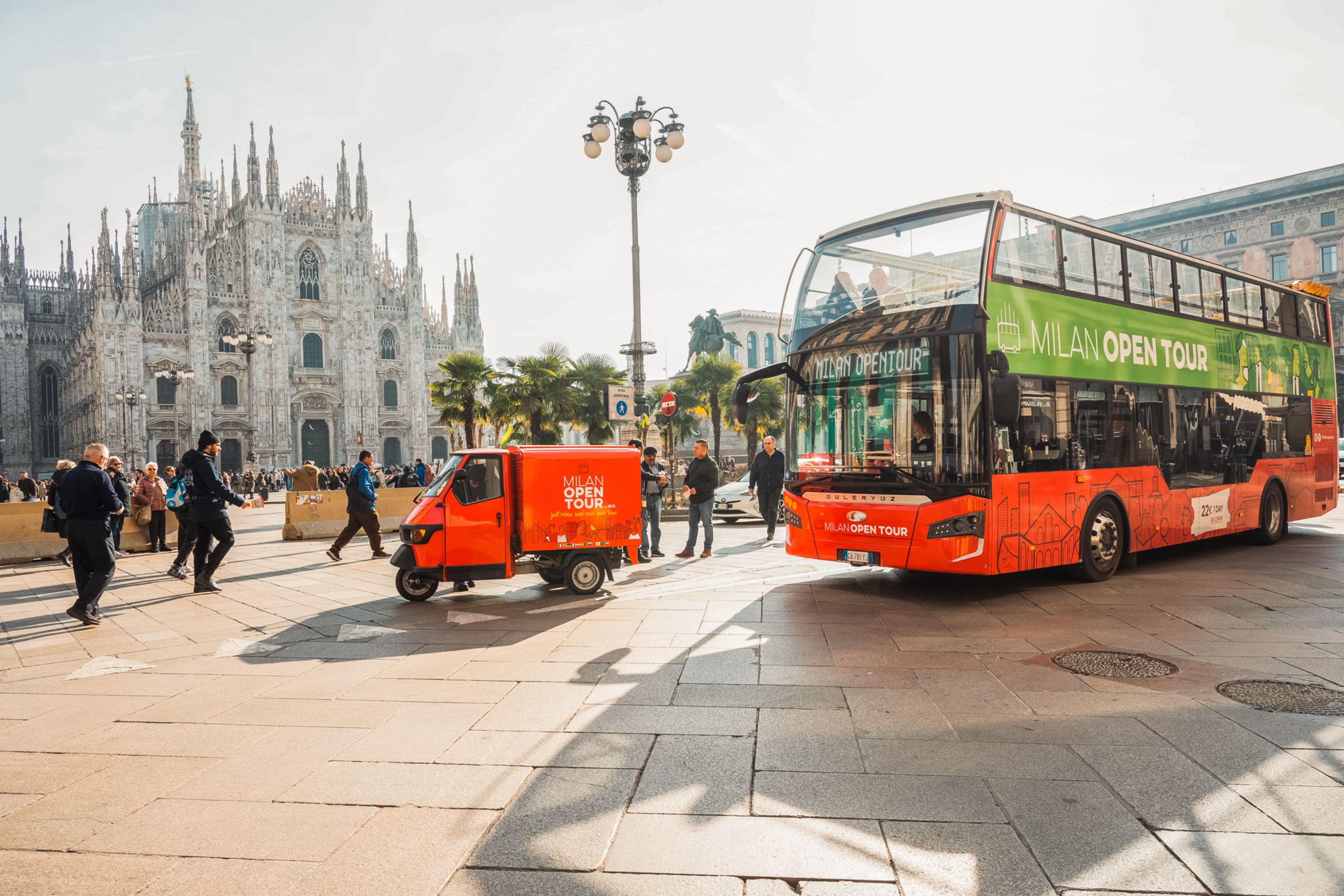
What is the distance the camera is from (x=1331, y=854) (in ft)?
Answer: 9.43

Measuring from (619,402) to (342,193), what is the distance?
174 ft

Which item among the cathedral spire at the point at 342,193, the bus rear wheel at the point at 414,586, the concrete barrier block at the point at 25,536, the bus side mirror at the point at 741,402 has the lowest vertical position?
the bus rear wheel at the point at 414,586

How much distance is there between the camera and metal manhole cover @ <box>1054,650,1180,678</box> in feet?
17.3

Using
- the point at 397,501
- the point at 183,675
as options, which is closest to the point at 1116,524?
the point at 183,675

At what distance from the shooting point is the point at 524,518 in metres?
8.22

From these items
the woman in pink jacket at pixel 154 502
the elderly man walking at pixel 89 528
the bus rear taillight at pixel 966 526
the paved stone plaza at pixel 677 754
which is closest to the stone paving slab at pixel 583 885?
the paved stone plaza at pixel 677 754

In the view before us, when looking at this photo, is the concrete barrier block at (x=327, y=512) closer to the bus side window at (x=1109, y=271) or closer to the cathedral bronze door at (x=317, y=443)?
the bus side window at (x=1109, y=271)

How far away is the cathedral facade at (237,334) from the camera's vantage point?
50969 mm

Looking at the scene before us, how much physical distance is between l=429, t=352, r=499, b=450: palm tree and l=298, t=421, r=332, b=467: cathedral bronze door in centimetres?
2852

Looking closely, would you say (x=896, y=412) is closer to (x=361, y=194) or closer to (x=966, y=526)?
(x=966, y=526)

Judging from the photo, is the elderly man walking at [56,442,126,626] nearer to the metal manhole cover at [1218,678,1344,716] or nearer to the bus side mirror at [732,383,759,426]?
the bus side mirror at [732,383,759,426]

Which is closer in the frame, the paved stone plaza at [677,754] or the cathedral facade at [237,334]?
the paved stone plaza at [677,754]

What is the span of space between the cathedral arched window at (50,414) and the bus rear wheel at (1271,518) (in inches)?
3003

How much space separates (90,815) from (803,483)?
6.47 metres
